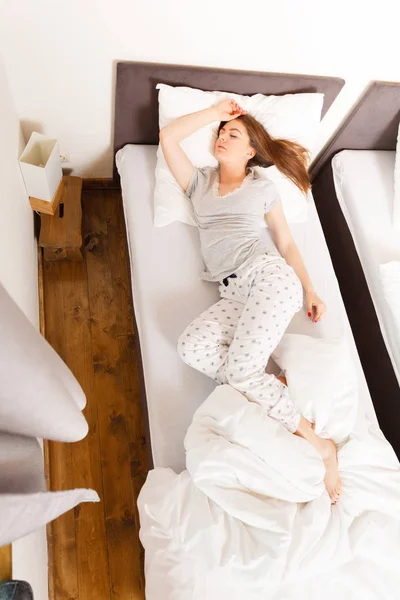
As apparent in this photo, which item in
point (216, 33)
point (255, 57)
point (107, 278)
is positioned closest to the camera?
point (216, 33)

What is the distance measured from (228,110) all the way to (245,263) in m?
0.55

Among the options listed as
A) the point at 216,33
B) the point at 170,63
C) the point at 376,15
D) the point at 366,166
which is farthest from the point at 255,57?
the point at 366,166

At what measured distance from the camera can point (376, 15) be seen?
158 centimetres

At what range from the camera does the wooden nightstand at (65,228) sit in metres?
1.80

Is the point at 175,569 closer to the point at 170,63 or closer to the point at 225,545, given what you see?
the point at 225,545

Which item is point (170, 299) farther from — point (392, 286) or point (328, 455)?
point (392, 286)

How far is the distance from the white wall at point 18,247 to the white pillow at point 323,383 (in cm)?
82

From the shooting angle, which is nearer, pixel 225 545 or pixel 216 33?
pixel 225 545

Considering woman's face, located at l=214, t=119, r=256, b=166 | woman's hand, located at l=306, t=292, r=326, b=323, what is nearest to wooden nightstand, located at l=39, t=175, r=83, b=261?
woman's face, located at l=214, t=119, r=256, b=166

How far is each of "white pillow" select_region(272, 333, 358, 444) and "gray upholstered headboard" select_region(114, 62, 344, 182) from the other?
98cm

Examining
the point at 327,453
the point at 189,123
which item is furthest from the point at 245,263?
the point at 327,453

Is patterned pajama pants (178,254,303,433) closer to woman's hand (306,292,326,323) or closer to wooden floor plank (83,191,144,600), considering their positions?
woman's hand (306,292,326,323)

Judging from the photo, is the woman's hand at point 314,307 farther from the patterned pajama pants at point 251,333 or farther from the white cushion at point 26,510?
the white cushion at point 26,510

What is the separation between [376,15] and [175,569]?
184 cm
